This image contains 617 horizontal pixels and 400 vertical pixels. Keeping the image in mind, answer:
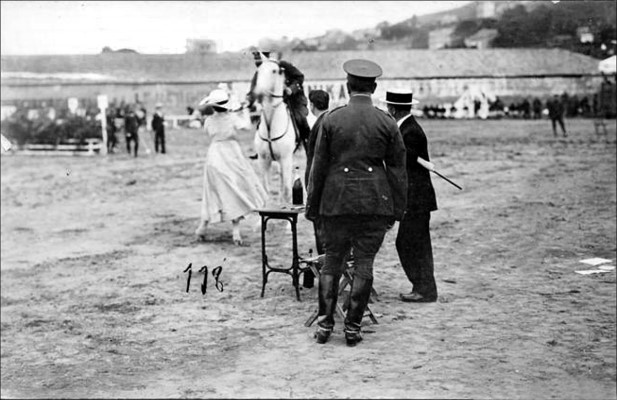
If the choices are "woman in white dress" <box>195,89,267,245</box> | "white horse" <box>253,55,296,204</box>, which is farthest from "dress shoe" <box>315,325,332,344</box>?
"woman in white dress" <box>195,89,267,245</box>

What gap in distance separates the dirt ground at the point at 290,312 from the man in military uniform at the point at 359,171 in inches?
39.0

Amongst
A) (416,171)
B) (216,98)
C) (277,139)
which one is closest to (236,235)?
(277,139)

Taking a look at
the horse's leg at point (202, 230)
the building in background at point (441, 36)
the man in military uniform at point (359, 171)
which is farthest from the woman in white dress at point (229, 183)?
the building in background at point (441, 36)

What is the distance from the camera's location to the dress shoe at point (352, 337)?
546 centimetres

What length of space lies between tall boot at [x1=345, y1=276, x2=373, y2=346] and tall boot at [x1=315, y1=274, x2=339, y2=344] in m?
0.13

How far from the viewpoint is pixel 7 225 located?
1488 centimetres

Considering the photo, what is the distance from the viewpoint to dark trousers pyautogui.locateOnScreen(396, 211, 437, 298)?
396cm

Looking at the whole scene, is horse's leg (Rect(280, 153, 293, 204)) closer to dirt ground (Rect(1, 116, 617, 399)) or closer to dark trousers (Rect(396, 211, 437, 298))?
dirt ground (Rect(1, 116, 617, 399))

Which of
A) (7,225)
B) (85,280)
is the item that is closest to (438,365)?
(85,280)

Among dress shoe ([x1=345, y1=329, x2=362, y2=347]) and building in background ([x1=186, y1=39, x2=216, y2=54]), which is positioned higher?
building in background ([x1=186, y1=39, x2=216, y2=54])

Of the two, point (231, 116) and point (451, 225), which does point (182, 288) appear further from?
point (451, 225)

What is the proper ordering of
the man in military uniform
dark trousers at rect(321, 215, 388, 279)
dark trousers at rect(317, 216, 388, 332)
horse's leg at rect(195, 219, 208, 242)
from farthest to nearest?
1. horse's leg at rect(195, 219, 208, 242)
2. dark trousers at rect(317, 216, 388, 332)
3. dark trousers at rect(321, 215, 388, 279)
4. the man in military uniform

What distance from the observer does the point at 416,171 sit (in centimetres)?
354

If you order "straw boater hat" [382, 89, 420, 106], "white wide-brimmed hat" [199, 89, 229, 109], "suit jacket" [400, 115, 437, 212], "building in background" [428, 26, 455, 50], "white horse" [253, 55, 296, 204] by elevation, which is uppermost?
"building in background" [428, 26, 455, 50]
